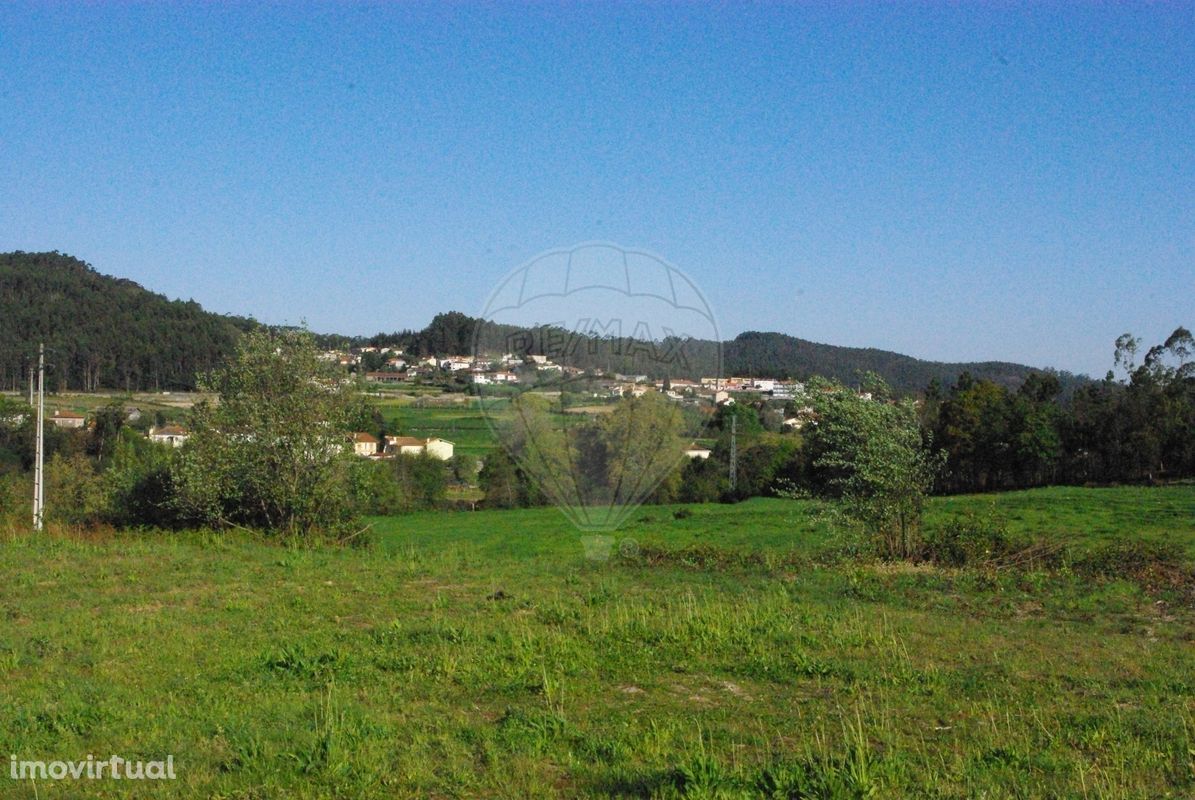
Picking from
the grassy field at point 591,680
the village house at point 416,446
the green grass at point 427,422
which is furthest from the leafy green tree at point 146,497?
the village house at point 416,446

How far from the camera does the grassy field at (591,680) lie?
5.72 meters

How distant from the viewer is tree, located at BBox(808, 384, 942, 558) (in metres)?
18.8

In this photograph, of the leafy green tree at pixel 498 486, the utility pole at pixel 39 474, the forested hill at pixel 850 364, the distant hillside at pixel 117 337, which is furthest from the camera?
the distant hillside at pixel 117 337

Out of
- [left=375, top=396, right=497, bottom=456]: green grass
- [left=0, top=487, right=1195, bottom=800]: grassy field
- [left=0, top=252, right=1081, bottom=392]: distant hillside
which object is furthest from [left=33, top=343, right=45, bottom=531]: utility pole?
[left=0, top=252, right=1081, bottom=392]: distant hillside

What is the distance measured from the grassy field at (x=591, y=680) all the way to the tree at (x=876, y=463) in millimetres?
3064

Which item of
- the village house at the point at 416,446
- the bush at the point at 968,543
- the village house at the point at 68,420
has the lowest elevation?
the village house at the point at 416,446

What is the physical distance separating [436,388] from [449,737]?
3655cm

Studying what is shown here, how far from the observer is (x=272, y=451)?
2128cm

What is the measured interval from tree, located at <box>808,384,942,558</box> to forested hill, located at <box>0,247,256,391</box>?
179 feet

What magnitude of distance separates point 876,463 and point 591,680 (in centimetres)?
1200

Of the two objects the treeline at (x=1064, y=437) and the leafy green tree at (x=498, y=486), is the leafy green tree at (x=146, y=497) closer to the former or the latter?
the leafy green tree at (x=498, y=486)

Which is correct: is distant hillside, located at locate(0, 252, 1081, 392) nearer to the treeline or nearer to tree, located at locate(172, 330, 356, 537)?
the treeline

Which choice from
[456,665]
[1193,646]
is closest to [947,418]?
[1193,646]

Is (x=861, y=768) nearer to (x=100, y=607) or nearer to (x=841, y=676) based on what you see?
(x=841, y=676)
